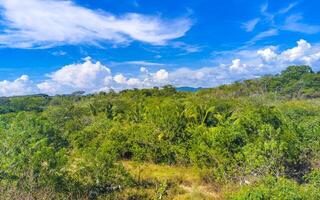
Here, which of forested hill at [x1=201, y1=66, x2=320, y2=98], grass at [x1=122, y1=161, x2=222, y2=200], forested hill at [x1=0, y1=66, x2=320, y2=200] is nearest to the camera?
forested hill at [x1=0, y1=66, x2=320, y2=200]

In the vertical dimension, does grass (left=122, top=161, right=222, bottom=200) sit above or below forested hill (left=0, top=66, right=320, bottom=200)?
below

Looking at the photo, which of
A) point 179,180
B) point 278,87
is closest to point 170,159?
point 179,180

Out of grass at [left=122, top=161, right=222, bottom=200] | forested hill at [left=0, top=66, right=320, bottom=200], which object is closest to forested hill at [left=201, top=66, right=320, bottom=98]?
forested hill at [left=0, top=66, right=320, bottom=200]

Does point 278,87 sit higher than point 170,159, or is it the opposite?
point 278,87

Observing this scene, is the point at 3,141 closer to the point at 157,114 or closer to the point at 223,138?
the point at 223,138

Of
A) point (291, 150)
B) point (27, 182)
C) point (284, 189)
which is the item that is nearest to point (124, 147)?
point (291, 150)

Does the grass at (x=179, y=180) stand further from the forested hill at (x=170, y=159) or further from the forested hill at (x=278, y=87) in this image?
the forested hill at (x=278, y=87)

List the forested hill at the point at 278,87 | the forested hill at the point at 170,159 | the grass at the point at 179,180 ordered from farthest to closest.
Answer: the forested hill at the point at 278,87, the grass at the point at 179,180, the forested hill at the point at 170,159

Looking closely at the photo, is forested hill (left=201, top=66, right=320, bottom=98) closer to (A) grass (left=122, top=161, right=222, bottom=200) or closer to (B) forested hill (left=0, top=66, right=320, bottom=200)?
(B) forested hill (left=0, top=66, right=320, bottom=200)

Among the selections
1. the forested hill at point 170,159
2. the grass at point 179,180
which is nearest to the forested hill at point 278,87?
the forested hill at point 170,159

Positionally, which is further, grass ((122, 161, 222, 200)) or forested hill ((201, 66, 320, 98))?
forested hill ((201, 66, 320, 98))

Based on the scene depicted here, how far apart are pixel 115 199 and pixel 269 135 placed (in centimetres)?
734

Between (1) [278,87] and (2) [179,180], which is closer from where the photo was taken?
(2) [179,180]

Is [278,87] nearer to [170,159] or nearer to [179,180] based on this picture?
[170,159]
